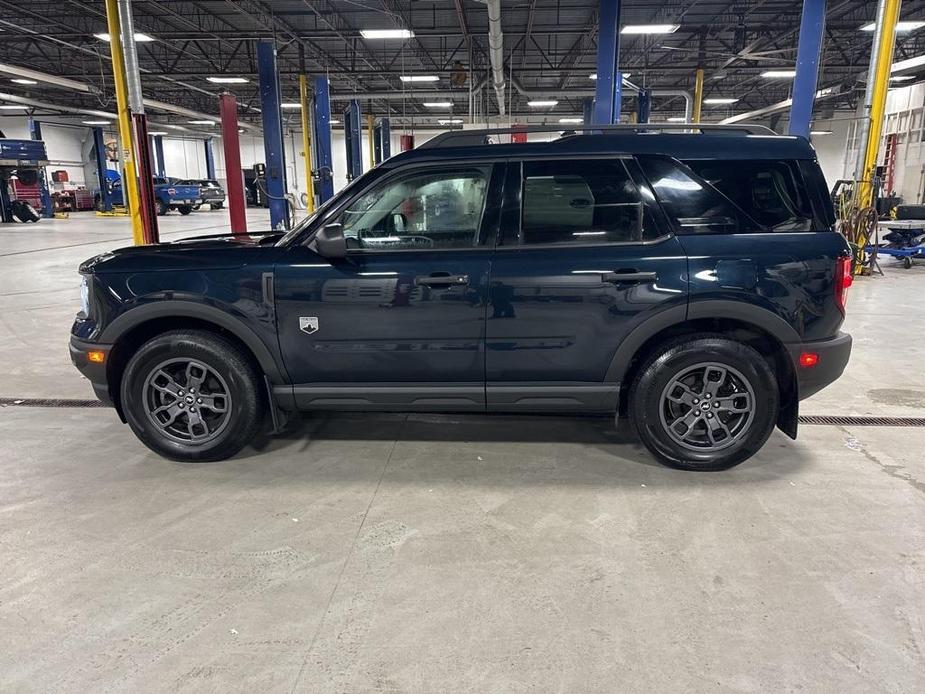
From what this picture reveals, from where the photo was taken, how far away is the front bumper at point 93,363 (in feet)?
11.1

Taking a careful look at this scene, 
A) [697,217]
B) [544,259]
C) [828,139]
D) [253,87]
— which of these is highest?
[253,87]

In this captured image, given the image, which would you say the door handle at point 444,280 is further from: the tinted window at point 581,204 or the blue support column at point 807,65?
the blue support column at point 807,65

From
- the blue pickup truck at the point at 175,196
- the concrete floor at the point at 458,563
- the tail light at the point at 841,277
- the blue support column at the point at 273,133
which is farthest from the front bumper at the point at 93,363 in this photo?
the blue pickup truck at the point at 175,196

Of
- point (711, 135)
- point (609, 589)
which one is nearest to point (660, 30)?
point (711, 135)

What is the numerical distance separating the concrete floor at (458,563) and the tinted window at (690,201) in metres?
1.34

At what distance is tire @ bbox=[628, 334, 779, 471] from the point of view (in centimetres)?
320

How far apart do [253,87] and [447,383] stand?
28.8 m

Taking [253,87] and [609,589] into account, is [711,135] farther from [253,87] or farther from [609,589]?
[253,87]

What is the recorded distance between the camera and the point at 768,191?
3158mm

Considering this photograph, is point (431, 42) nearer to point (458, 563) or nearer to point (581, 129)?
point (581, 129)

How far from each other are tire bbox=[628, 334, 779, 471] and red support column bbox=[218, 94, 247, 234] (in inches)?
336

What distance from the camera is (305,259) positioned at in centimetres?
322

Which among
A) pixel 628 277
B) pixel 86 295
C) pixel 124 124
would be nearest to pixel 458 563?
pixel 628 277

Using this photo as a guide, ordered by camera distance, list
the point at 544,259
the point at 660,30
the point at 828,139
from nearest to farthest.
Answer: the point at 544,259 < the point at 660,30 < the point at 828,139
